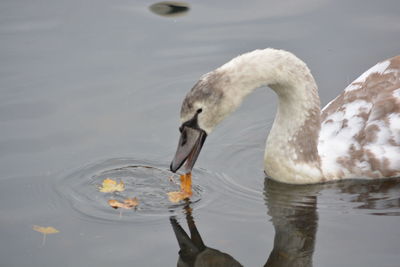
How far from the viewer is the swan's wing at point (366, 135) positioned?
8.30 metres

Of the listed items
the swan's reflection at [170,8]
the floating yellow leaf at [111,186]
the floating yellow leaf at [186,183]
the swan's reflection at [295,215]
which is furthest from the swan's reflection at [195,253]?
A: the swan's reflection at [170,8]

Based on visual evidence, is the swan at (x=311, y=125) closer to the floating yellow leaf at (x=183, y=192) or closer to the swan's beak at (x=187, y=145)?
the swan's beak at (x=187, y=145)

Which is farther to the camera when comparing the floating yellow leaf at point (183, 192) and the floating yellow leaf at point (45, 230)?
the floating yellow leaf at point (183, 192)

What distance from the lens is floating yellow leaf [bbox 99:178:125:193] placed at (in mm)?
8047

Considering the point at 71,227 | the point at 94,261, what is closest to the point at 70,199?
the point at 71,227

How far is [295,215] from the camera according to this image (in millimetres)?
7688

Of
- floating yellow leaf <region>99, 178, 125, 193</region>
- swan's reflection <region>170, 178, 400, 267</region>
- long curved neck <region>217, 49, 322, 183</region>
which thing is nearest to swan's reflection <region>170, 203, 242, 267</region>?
swan's reflection <region>170, 178, 400, 267</region>

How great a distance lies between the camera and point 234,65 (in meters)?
7.45

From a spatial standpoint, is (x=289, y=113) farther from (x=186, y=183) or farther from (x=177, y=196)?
(x=177, y=196)

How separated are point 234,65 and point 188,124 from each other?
671 mm

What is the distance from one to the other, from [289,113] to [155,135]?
5.47ft

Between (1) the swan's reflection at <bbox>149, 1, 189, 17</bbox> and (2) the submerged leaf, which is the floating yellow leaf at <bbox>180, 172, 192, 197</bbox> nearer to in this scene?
(2) the submerged leaf

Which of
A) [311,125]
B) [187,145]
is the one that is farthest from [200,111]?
[311,125]

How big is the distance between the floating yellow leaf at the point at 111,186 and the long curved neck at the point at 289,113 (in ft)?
4.89
